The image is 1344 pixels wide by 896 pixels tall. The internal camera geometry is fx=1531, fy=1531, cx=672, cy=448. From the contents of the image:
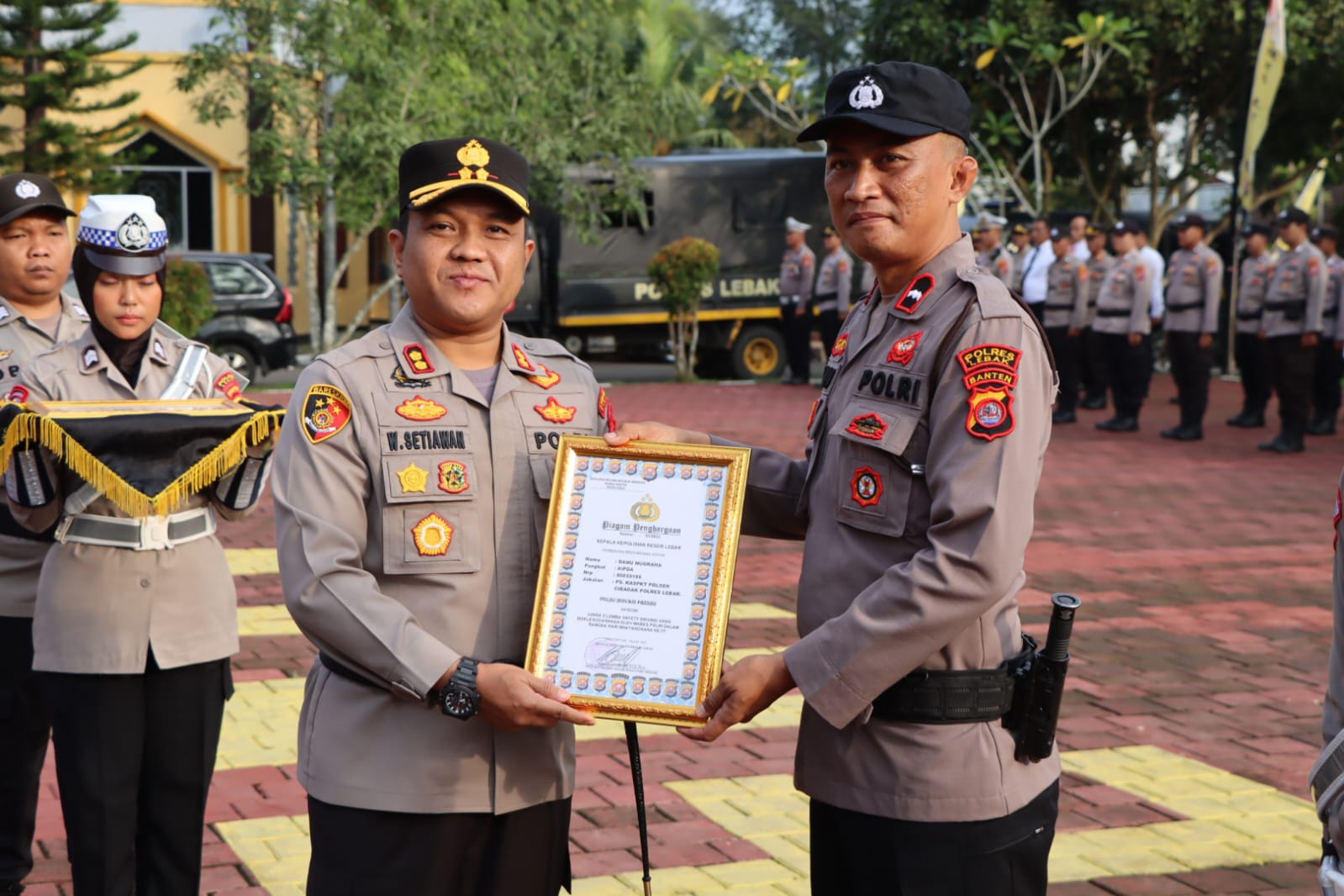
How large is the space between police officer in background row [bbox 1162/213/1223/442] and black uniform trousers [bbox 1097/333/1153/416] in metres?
0.31

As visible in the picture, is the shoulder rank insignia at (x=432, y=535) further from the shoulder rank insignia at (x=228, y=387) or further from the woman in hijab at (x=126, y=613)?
the shoulder rank insignia at (x=228, y=387)

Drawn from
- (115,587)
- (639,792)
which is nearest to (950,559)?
(639,792)

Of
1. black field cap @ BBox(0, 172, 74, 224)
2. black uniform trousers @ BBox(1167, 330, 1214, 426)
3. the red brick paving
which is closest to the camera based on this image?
black field cap @ BBox(0, 172, 74, 224)

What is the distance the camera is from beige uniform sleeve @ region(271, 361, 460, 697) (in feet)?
8.71

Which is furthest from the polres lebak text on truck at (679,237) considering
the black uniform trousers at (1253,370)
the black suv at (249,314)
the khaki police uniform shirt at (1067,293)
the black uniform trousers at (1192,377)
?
the black uniform trousers at (1192,377)

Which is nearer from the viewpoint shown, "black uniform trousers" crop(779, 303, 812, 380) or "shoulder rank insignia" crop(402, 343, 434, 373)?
"shoulder rank insignia" crop(402, 343, 434, 373)

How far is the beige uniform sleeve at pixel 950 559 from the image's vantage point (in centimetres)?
258

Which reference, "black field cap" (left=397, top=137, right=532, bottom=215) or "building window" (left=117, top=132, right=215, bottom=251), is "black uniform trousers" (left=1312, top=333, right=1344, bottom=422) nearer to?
"black field cap" (left=397, top=137, right=532, bottom=215)

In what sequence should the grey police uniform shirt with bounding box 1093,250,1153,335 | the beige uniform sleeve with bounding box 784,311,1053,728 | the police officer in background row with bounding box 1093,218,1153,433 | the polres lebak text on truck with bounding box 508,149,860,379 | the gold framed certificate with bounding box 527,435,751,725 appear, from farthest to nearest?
the polres lebak text on truck with bounding box 508,149,860,379 < the grey police uniform shirt with bounding box 1093,250,1153,335 < the police officer in background row with bounding box 1093,218,1153,433 < the gold framed certificate with bounding box 527,435,751,725 < the beige uniform sleeve with bounding box 784,311,1053,728

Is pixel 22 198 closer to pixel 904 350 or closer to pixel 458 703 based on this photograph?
pixel 458 703

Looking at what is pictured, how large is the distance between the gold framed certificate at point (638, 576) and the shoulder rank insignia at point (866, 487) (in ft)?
0.72

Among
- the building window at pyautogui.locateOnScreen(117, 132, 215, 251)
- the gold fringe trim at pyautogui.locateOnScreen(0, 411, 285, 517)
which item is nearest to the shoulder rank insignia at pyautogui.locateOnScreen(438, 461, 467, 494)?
the gold fringe trim at pyautogui.locateOnScreen(0, 411, 285, 517)

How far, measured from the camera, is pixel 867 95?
2.76m

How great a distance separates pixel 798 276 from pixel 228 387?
17292 millimetres
